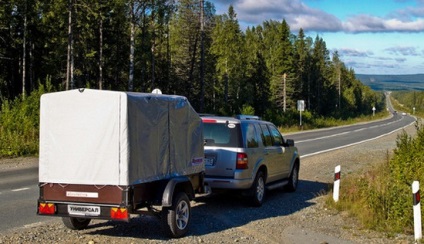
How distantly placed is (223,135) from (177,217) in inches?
119

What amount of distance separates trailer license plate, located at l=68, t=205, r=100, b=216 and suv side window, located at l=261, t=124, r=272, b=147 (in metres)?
5.19

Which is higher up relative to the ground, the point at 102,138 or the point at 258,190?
the point at 102,138

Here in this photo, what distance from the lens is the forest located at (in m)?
39.9

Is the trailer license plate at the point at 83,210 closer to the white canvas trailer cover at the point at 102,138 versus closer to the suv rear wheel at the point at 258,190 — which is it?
the white canvas trailer cover at the point at 102,138

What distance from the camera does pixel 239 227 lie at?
8.74 meters

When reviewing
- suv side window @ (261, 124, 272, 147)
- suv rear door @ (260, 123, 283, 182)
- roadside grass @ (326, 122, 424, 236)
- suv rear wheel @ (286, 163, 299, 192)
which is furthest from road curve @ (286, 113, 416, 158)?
suv side window @ (261, 124, 272, 147)

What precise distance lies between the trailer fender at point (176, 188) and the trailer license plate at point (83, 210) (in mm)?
973

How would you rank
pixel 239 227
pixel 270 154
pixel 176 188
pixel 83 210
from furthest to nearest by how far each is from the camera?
pixel 270 154
pixel 239 227
pixel 176 188
pixel 83 210

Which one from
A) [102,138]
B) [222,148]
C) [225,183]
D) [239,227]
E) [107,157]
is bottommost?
[239,227]

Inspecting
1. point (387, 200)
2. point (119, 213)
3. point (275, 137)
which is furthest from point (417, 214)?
point (119, 213)

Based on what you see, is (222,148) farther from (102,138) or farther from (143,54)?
(143,54)

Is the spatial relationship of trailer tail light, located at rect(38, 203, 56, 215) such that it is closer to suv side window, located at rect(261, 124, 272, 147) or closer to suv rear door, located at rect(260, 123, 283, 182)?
suv rear door, located at rect(260, 123, 283, 182)

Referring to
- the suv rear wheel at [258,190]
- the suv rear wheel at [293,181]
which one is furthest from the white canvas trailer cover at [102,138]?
the suv rear wheel at [293,181]

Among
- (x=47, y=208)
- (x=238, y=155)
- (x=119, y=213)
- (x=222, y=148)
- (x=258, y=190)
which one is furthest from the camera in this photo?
(x=258, y=190)
